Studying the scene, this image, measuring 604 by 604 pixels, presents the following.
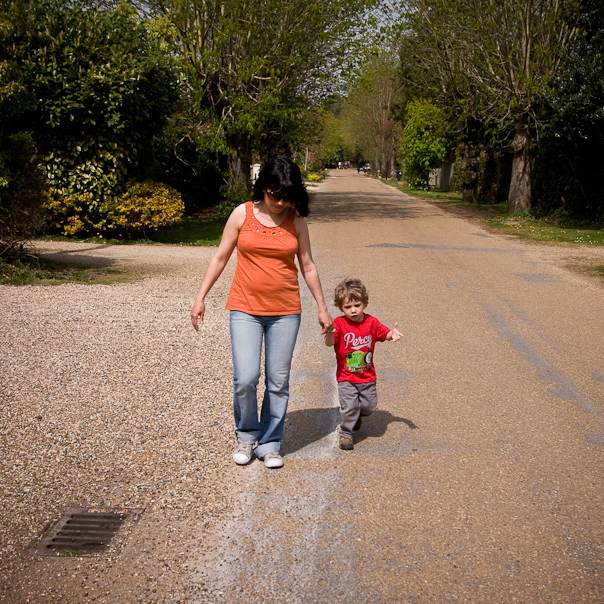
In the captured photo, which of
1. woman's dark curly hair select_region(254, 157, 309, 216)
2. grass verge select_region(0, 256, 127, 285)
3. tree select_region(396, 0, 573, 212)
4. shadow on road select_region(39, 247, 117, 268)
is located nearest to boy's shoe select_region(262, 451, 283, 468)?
woman's dark curly hair select_region(254, 157, 309, 216)

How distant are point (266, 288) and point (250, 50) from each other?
16.2 metres

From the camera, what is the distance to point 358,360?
425cm

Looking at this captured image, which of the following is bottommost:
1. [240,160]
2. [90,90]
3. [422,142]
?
[422,142]

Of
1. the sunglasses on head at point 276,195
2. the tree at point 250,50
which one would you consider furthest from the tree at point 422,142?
the sunglasses on head at point 276,195

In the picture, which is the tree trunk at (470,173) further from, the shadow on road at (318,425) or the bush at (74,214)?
the shadow on road at (318,425)

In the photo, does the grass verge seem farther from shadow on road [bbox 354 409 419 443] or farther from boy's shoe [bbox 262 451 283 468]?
boy's shoe [bbox 262 451 283 468]

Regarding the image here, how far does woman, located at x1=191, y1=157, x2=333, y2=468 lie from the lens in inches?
151

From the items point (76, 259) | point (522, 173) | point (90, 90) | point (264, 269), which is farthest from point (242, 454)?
point (522, 173)

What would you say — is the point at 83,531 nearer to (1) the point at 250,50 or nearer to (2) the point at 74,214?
(2) the point at 74,214

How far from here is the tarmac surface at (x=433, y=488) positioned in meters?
2.93

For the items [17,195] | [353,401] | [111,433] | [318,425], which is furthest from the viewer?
[17,195]

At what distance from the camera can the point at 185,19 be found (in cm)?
1747

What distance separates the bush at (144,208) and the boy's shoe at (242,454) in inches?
416

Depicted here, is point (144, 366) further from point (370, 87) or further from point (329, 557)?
point (370, 87)
